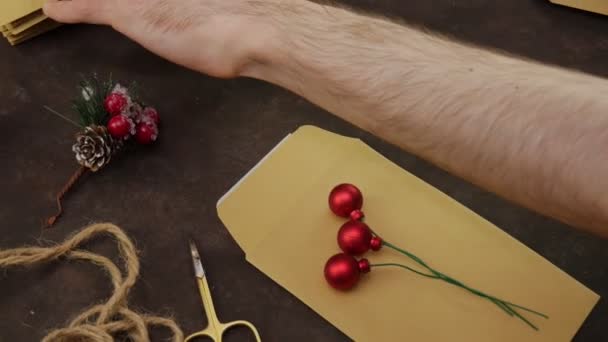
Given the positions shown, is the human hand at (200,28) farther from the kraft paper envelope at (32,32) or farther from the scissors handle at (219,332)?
the scissors handle at (219,332)

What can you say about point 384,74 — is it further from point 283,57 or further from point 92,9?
point 92,9

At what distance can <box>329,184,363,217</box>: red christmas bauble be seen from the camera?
634 mm

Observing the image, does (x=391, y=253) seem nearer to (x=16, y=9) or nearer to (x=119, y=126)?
(x=119, y=126)

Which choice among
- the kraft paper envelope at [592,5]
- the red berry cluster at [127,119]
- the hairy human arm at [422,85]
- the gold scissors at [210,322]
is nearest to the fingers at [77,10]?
the hairy human arm at [422,85]

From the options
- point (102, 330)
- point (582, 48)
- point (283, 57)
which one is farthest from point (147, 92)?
point (582, 48)

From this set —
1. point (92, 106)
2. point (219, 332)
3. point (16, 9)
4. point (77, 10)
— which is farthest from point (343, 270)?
point (16, 9)

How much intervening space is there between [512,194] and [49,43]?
66cm

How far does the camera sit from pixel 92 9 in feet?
2.42

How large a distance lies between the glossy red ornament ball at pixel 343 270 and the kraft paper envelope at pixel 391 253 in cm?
2

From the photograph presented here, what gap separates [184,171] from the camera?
0.70 m

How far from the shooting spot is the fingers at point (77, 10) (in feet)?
2.40

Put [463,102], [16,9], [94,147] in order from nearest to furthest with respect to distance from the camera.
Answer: [463,102] < [94,147] < [16,9]

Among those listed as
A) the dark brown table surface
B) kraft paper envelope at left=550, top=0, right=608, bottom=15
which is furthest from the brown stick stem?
kraft paper envelope at left=550, top=0, right=608, bottom=15

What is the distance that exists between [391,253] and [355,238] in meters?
0.05
